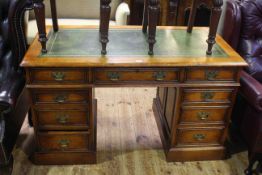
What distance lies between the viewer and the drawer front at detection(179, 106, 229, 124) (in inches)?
69.9

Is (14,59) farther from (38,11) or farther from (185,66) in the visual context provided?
(185,66)

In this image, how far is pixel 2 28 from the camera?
181cm

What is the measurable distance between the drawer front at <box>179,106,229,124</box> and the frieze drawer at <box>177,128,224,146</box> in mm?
73

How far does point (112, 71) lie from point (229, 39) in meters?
0.86

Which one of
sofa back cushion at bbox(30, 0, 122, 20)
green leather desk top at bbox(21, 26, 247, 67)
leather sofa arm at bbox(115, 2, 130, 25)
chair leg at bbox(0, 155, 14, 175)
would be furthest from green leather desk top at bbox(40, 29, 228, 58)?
sofa back cushion at bbox(30, 0, 122, 20)

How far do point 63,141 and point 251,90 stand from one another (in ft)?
3.69

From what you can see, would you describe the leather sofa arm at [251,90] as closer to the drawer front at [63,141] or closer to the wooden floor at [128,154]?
the wooden floor at [128,154]

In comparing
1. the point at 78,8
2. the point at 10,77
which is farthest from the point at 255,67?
the point at 78,8

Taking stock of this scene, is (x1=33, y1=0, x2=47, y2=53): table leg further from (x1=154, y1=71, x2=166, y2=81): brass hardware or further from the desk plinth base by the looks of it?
the desk plinth base

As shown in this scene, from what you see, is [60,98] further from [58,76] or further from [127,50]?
[127,50]

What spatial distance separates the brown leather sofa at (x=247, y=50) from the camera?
5.81 feet

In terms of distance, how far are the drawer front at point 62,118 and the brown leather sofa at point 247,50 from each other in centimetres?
95

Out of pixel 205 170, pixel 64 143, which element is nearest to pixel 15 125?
pixel 64 143

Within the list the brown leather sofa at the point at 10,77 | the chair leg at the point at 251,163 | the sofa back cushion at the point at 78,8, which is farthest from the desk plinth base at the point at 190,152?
the sofa back cushion at the point at 78,8
